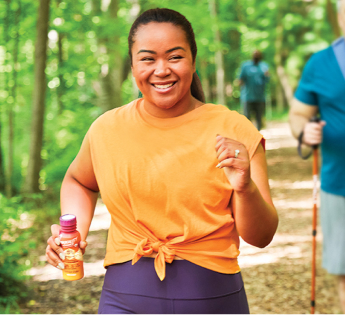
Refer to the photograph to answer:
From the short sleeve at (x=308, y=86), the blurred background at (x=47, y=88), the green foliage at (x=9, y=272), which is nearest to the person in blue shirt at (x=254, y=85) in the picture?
the blurred background at (x=47, y=88)

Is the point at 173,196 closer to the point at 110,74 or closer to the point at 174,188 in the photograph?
the point at 174,188

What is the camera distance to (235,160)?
5.51 ft

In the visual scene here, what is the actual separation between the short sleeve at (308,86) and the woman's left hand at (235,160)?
1897 millimetres

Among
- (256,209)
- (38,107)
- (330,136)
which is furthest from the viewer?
(38,107)

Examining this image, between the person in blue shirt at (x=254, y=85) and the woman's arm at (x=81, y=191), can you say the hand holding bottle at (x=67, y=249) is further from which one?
the person in blue shirt at (x=254, y=85)

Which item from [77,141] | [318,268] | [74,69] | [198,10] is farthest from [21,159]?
[318,268]

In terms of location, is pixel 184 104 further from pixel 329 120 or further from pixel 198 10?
pixel 198 10

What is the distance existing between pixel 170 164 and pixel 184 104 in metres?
0.32

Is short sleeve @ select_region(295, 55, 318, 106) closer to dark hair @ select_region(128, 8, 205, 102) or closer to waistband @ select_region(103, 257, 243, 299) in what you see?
dark hair @ select_region(128, 8, 205, 102)

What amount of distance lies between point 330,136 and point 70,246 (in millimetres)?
2143

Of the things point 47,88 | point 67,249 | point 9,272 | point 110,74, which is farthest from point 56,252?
point 47,88

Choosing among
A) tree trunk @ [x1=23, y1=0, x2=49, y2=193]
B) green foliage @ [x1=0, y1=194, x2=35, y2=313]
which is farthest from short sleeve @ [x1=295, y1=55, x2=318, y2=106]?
tree trunk @ [x1=23, y1=0, x2=49, y2=193]

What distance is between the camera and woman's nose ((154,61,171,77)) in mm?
1937

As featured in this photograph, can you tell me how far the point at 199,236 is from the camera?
6.11 feet
